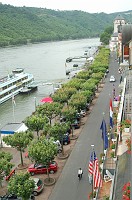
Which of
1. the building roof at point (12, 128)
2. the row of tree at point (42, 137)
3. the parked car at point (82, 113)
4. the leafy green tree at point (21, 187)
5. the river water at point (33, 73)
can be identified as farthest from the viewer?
the river water at point (33, 73)

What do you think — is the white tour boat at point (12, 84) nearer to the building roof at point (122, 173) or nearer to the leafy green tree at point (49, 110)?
the leafy green tree at point (49, 110)

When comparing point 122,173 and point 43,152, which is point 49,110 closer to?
point 43,152

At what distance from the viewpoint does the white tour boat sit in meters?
62.8

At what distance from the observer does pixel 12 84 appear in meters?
67.5

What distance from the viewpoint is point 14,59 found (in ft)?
403

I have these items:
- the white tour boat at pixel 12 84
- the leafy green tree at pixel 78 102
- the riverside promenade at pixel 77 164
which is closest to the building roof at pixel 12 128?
the riverside promenade at pixel 77 164

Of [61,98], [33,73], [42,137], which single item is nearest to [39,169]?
[42,137]

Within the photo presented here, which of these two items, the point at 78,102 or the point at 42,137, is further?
the point at 78,102

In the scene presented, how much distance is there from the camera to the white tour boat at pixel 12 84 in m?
62.8

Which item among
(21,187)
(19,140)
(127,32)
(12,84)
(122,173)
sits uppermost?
(127,32)

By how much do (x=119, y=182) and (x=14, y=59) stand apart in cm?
11211

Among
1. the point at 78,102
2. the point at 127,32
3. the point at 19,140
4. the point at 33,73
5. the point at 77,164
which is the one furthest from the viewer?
the point at 33,73

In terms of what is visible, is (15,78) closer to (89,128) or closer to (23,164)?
(89,128)

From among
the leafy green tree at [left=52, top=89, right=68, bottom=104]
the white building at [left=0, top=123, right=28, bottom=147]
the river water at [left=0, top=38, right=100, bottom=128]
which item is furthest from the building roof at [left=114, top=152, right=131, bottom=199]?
the river water at [left=0, top=38, right=100, bottom=128]
